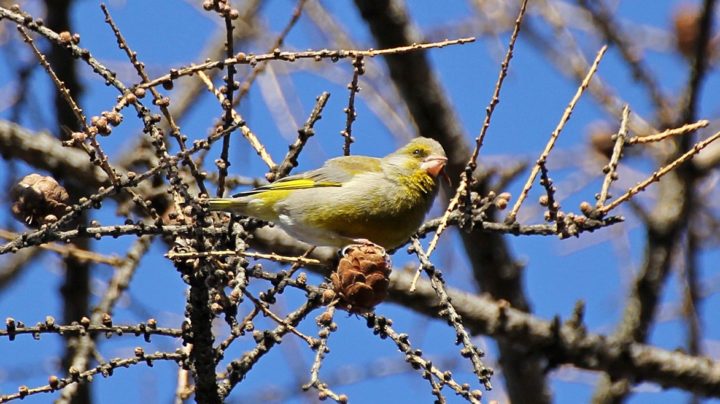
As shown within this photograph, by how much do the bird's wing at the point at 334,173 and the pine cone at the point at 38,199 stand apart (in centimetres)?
105

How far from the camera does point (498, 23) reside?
671 centimetres

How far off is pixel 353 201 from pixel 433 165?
431 millimetres

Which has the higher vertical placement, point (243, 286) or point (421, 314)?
point (421, 314)

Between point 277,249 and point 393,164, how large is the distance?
1.00m

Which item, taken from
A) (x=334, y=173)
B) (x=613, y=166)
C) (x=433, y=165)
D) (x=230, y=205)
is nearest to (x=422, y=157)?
(x=433, y=165)

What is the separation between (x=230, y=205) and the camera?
3494mm

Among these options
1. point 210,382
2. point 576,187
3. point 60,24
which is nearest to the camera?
point 210,382

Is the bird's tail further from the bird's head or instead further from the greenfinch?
the bird's head

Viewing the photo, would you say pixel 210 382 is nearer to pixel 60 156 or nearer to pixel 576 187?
pixel 60 156

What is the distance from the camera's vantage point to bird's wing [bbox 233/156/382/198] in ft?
13.4

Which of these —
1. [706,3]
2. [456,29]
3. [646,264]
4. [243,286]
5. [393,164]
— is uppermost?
[456,29]

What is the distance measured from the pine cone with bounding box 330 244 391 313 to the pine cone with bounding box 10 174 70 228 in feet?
3.27

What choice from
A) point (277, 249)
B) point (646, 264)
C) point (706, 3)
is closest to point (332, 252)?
point (277, 249)

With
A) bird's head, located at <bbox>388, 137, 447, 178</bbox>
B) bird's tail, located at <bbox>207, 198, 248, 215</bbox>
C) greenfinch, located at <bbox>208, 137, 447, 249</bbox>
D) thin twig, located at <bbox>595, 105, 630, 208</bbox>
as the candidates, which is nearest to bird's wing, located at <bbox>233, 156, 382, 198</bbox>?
greenfinch, located at <bbox>208, 137, 447, 249</bbox>
